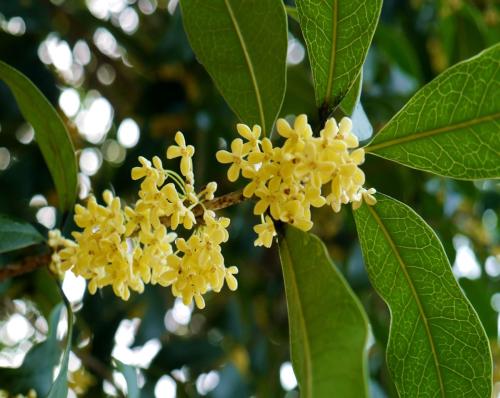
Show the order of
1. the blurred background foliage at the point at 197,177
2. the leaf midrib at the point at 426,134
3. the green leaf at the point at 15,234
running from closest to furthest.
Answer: the leaf midrib at the point at 426,134 → the green leaf at the point at 15,234 → the blurred background foliage at the point at 197,177

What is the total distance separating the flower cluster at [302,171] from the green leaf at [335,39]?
6.3 inches

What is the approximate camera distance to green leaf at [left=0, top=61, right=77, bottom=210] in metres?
1.45

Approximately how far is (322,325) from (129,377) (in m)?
0.80

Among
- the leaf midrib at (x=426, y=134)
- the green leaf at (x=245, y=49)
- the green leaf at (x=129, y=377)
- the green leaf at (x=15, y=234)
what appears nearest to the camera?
the leaf midrib at (x=426, y=134)

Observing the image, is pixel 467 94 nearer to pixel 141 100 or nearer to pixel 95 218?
pixel 95 218

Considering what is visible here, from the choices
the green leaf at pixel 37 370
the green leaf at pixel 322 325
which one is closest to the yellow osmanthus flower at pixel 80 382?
the green leaf at pixel 37 370

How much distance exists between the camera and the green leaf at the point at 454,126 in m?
1.19

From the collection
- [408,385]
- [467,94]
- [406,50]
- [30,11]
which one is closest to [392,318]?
[408,385]

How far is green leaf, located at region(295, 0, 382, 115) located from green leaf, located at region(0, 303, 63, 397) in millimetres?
1009

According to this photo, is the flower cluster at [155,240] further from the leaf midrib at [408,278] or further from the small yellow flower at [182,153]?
the leaf midrib at [408,278]

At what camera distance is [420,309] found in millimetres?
1342

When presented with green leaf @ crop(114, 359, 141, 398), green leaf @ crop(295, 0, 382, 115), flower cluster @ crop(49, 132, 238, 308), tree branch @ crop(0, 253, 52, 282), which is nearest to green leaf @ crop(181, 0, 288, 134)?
green leaf @ crop(295, 0, 382, 115)

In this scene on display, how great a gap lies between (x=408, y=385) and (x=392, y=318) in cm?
15

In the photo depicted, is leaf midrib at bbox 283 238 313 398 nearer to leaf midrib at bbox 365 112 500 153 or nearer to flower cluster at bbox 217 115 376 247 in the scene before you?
flower cluster at bbox 217 115 376 247
